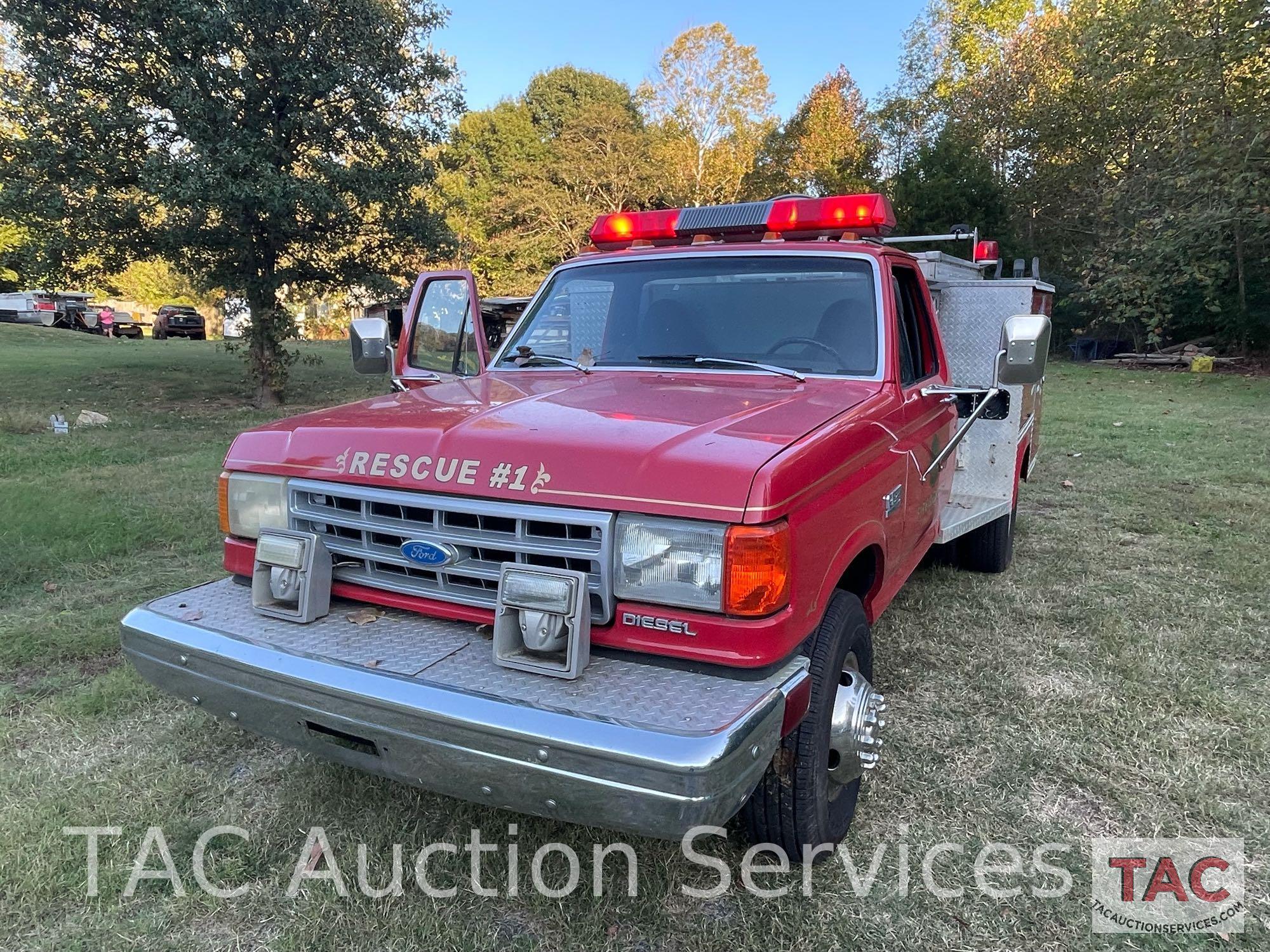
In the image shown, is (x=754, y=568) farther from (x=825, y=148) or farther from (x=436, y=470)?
(x=825, y=148)

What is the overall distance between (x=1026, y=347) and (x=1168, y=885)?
189 centimetres

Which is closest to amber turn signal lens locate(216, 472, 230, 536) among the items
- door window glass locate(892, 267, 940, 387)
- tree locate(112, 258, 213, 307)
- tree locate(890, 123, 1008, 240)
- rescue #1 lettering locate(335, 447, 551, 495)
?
rescue #1 lettering locate(335, 447, 551, 495)

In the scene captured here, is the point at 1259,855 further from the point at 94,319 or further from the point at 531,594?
the point at 94,319

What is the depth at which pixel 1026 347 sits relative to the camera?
3240 mm

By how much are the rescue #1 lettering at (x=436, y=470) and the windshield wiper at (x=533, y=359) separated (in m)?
1.17

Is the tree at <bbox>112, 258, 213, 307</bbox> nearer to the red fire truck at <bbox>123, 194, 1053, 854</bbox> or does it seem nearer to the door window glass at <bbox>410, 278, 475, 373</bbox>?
the door window glass at <bbox>410, 278, 475, 373</bbox>

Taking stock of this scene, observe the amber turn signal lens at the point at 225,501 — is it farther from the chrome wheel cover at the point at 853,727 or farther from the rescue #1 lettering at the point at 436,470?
the chrome wheel cover at the point at 853,727

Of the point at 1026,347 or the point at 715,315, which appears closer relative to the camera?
the point at 1026,347

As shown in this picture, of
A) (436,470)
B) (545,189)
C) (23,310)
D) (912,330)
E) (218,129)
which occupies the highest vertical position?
(545,189)

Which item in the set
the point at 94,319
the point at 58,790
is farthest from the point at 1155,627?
the point at 94,319

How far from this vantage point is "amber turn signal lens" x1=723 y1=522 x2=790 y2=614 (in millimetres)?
2098

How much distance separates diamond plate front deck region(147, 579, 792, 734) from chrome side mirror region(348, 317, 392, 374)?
1597mm

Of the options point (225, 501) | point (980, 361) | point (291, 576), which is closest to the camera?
point (291, 576)

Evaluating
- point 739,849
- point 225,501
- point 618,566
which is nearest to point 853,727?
point 739,849
